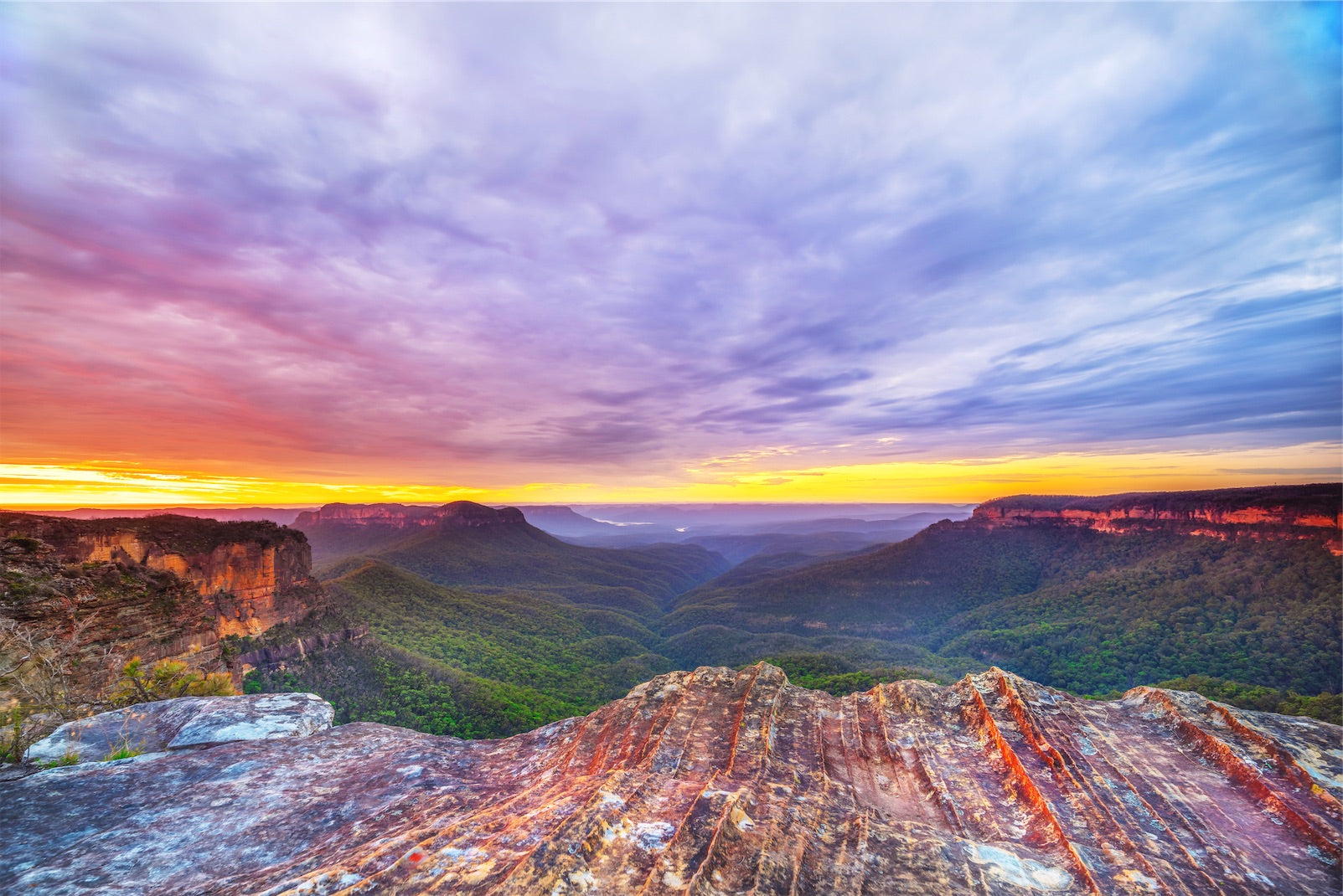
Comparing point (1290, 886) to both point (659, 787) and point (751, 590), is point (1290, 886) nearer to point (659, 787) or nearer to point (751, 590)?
point (659, 787)

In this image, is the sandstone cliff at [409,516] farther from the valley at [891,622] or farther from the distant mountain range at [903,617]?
the valley at [891,622]

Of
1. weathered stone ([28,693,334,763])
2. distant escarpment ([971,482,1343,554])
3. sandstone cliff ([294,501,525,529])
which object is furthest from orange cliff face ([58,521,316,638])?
distant escarpment ([971,482,1343,554])

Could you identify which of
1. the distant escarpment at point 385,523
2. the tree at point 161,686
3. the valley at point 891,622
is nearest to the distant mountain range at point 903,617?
the valley at point 891,622

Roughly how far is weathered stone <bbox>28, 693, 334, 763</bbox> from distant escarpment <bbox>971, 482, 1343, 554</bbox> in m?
125

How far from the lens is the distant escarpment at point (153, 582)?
59.9 feet

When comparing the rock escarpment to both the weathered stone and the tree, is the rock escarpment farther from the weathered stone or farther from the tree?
the weathered stone

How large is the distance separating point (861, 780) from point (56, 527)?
54.6 m

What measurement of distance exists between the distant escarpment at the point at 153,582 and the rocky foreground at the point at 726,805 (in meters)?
14.4

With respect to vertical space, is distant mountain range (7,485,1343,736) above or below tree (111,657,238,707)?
below

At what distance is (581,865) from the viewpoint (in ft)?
16.5

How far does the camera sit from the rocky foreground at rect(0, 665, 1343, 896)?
16.9ft

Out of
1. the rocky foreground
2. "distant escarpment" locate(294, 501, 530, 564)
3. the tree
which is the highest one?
the rocky foreground

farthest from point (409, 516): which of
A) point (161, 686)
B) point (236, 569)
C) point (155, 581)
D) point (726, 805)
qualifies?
point (726, 805)

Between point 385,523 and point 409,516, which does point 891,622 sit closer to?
point 409,516
